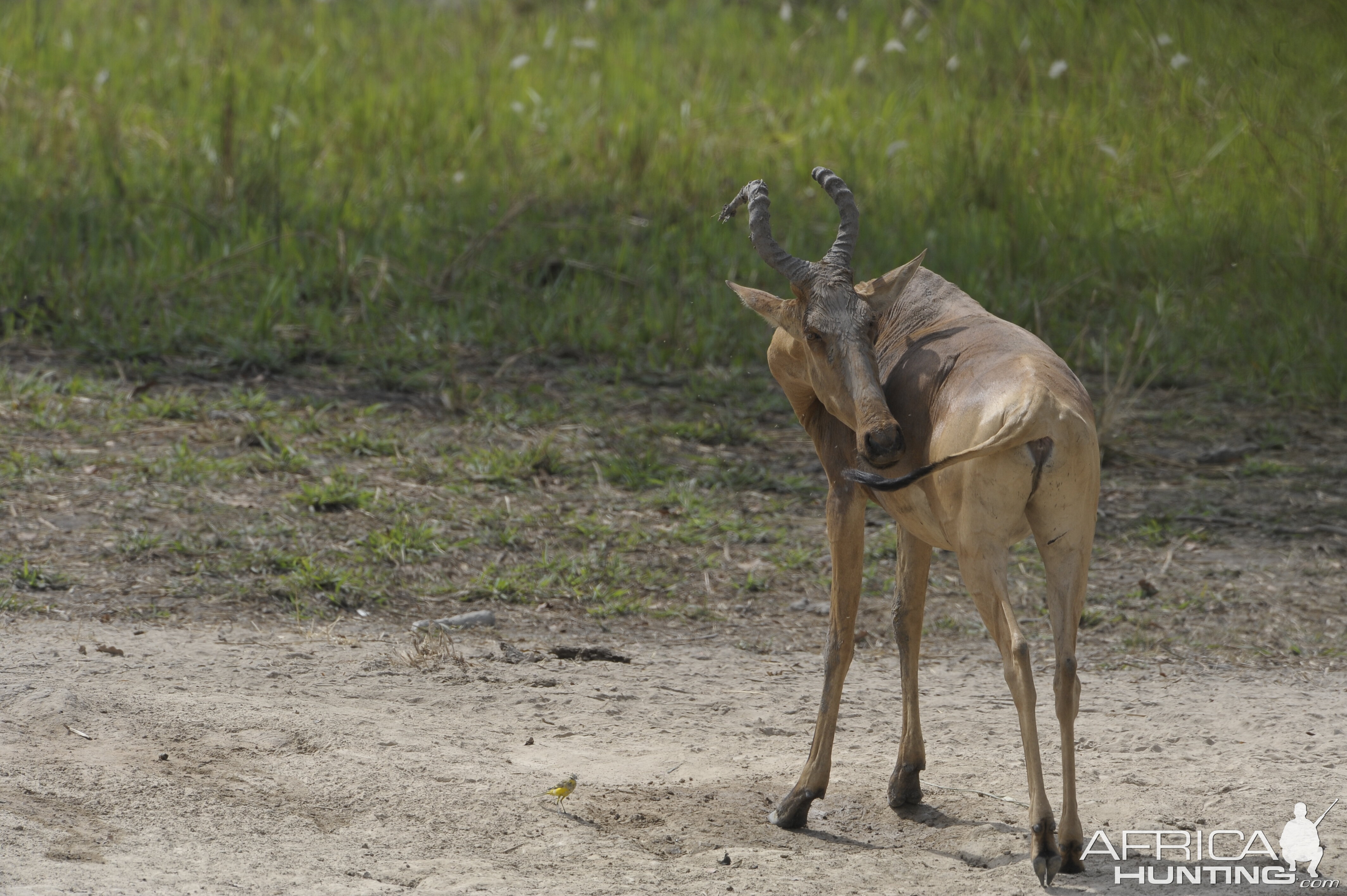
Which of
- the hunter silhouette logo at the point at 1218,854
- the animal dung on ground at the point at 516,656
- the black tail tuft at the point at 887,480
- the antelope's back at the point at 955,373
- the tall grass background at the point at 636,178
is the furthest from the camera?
the tall grass background at the point at 636,178

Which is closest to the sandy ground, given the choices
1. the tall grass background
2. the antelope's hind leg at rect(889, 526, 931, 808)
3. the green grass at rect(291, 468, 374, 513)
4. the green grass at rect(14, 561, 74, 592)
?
the antelope's hind leg at rect(889, 526, 931, 808)

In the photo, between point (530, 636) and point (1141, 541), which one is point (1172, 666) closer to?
point (1141, 541)

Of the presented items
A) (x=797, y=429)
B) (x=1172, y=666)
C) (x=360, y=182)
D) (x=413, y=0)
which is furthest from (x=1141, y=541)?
(x=413, y=0)

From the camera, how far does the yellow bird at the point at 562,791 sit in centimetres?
410

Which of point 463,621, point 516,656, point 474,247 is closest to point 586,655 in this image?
point 516,656

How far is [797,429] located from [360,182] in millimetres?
4063

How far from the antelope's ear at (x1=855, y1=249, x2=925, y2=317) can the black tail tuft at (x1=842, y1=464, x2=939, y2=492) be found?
605mm

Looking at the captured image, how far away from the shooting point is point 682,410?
7883mm

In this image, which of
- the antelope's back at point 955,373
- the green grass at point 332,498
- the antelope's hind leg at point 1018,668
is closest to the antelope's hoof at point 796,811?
the antelope's hind leg at point 1018,668

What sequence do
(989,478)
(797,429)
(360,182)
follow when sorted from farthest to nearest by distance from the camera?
1. (360,182)
2. (797,429)
3. (989,478)

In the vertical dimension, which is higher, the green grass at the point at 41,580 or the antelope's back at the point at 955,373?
the antelope's back at the point at 955,373

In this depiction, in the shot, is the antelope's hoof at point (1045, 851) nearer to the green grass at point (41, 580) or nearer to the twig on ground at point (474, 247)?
the green grass at point (41, 580)

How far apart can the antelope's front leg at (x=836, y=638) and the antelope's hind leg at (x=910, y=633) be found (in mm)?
211

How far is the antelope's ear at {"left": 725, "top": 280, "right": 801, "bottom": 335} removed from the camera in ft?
13.1
